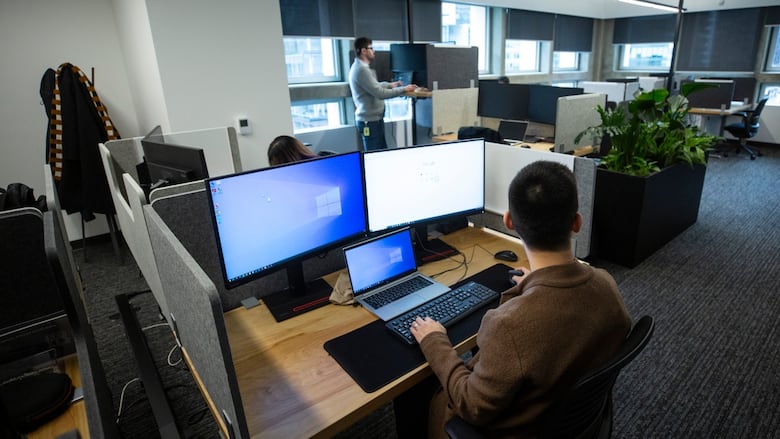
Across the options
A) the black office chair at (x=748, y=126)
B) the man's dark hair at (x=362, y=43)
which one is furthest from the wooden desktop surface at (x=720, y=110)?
the man's dark hair at (x=362, y=43)

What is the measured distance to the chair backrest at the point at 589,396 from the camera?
78cm

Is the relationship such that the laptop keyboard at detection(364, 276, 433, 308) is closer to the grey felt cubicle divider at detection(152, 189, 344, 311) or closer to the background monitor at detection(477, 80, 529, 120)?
the grey felt cubicle divider at detection(152, 189, 344, 311)

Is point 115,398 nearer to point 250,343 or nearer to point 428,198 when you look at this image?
point 250,343

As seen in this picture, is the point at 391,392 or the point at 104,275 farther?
the point at 104,275

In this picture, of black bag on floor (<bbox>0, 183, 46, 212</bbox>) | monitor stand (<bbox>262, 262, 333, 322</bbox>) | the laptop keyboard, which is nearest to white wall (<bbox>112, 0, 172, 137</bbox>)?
black bag on floor (<bbox>0, 183, 46, 212</bbox>)

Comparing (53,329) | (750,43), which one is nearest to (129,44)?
(53,329)

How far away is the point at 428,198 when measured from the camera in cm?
155

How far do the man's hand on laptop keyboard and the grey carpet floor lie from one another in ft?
2.53

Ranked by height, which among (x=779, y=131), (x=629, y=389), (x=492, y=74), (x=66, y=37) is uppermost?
(x=66, y=37)

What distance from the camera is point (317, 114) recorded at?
469cm

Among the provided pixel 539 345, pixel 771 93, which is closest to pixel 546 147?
pixel 539 345

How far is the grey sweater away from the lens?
13.1 ft

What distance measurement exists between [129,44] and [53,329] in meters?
2.77

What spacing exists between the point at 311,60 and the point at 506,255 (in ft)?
11.8
